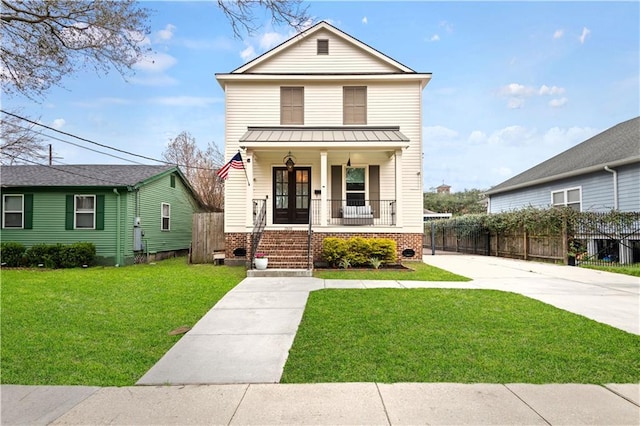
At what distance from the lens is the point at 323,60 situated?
1395 cm

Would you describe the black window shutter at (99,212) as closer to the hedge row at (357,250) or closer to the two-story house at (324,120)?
the two-story house at (324,120)

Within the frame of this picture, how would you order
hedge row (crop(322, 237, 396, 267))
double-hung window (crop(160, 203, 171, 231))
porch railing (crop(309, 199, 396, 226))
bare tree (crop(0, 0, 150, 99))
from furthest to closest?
1. double-hung window (crop(160, 203, 171, 231))
2. porch railing (crop(309, 199, 396, 226))
3. hedge row (crop(322, 237, 396, 267))
4. bare tree (crop(0, 0, 150, 99))

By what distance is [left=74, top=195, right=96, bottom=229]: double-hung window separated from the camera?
1354 cm

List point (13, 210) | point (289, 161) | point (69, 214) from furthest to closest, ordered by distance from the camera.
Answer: point (13, 210), point (69, 214), point (289, 161)

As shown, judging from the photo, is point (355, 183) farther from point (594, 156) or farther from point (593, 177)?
point (594, 156)

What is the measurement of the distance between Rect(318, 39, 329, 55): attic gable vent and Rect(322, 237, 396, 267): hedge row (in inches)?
307

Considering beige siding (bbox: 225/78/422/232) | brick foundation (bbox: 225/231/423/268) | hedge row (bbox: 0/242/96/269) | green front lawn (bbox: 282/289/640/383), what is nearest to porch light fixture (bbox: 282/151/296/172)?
beige siding (bbox: 225/78/422/232)

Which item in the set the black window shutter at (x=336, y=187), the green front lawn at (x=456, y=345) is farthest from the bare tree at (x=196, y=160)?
the green front lawn at (x=456, y=345)

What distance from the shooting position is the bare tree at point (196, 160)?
24953 mm

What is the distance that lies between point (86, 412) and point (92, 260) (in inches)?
471

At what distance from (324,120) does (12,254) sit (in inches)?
487

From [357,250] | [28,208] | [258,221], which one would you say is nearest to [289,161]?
[258,221]

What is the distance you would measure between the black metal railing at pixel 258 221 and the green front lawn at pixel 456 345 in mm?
5048

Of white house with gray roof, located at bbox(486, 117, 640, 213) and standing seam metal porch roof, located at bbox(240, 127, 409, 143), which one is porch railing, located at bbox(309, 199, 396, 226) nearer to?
standing seam metal porch roof, located at bbox(240, 127, 409, 143)
